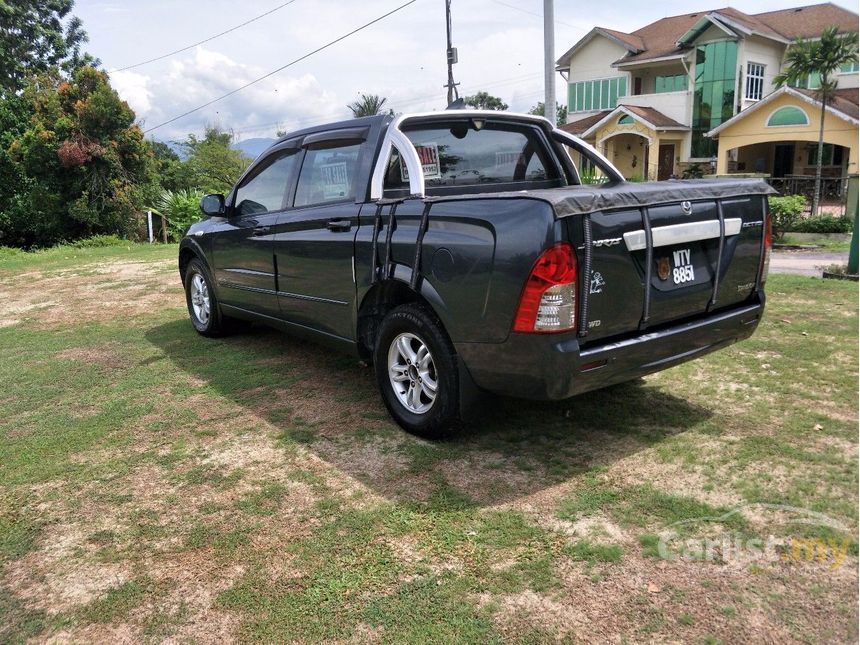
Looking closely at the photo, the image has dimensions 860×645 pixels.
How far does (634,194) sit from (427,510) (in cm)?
185

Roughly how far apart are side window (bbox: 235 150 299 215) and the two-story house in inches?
1041

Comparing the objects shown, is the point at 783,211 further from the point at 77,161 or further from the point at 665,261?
the point at 77,161

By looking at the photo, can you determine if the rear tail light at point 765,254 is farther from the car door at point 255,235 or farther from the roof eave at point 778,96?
the roof eave at point 778,96

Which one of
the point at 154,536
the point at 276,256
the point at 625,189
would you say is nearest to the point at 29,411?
the point at 276,256

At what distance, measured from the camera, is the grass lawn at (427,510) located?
2.58 metres

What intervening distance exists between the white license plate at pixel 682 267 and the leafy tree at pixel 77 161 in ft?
76.8

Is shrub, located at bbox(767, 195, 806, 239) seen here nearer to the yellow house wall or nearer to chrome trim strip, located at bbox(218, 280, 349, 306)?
the yellow house wall

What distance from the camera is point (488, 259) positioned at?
11.3 ft

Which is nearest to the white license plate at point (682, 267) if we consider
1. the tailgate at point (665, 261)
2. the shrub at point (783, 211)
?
the tailgate at point (665, 261)

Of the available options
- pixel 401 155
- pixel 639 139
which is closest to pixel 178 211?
pixel 401 155

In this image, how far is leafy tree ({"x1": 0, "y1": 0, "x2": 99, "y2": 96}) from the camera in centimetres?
3344

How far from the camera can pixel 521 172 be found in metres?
5.10

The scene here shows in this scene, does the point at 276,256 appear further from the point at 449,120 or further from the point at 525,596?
the point at 525,596

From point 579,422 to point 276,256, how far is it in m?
2.62
